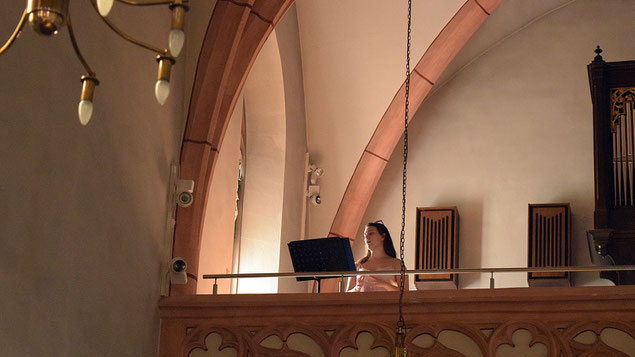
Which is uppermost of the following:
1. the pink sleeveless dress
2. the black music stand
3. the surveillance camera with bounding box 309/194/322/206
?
the surveillance camera with bounding box 309/194/322/206

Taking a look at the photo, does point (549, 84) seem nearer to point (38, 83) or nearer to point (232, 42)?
point (232, 42)

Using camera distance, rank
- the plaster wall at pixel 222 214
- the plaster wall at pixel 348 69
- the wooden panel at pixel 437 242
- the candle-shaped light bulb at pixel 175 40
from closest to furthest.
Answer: the candle-shaped light bulb at pixel 175 40
the plaster wall at pixel 222 214
the plaster wall at pixel 348 69
the wooden panel at pixel 437 242

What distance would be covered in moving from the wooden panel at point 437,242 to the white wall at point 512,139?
6.2 inches

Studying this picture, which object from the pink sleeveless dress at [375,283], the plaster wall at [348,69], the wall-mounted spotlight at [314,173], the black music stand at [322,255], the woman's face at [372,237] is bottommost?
the pink sleeveless dress at [375,283]

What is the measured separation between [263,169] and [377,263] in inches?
115

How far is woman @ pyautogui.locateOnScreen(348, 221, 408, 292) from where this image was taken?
841 cm

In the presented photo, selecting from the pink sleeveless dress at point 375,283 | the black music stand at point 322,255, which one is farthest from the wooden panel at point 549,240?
the black music stand at point 322,255

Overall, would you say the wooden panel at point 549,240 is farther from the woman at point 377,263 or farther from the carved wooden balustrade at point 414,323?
the carved wooden balustrade at point 414,323

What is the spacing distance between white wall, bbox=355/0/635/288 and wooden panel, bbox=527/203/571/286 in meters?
0.14

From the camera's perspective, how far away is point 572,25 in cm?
1189

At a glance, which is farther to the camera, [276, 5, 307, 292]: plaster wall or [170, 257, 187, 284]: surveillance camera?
[276, 5, 307, 292]: plaster wall

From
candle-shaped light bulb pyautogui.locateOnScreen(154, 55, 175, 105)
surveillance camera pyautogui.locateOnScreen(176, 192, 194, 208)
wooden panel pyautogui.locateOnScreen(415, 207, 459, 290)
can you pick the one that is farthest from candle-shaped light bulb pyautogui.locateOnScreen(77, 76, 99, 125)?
wooden panel pyautogui.locateOnScreen(415, 207, 459, 290)

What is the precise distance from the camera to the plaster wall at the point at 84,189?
5711 millimetres

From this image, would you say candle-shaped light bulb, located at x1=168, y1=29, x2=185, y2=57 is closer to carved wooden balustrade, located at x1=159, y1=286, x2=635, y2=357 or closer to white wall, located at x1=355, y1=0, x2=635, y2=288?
carved wooden balustrade, located at x1=159, y1=286, x2=635, y2=357
